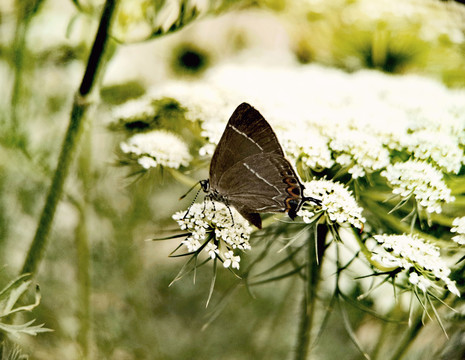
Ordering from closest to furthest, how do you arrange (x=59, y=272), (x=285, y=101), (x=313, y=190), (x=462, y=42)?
(x=313, y=190), (x=285, y=101), (x=462, y=42), (x=59, y=272)

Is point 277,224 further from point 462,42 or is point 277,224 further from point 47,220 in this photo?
point 462,42

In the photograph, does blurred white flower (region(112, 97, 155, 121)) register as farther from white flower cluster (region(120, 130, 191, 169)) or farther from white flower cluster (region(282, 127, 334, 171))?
white flower cluster (region(282, 127, 334, 171))

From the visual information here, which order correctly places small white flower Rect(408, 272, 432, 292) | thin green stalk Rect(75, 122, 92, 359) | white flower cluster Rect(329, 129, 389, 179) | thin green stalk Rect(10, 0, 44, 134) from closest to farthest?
1. small white flower Rect(408, 272, 432, 292)
2. white flower cluster Rect(329, 129, 389, 179)
3. thin green stalk Rect(10, 0, 44, 134)
4. thin green stalk Rect(75, 122, 92, 359)

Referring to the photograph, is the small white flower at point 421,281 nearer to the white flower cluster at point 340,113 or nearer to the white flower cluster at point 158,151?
the white flower cluster at point 340,113

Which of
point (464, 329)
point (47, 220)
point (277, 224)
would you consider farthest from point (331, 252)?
point (47, 220)

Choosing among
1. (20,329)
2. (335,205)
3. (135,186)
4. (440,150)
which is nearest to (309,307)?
(335,205)

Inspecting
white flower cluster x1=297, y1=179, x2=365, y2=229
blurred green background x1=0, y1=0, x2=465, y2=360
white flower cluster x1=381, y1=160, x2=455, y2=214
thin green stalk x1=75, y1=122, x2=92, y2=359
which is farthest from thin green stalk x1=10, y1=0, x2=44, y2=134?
white flower cluster x1=381, y1=160, x2=455, y2=214

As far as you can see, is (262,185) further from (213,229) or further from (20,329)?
(20,329)
